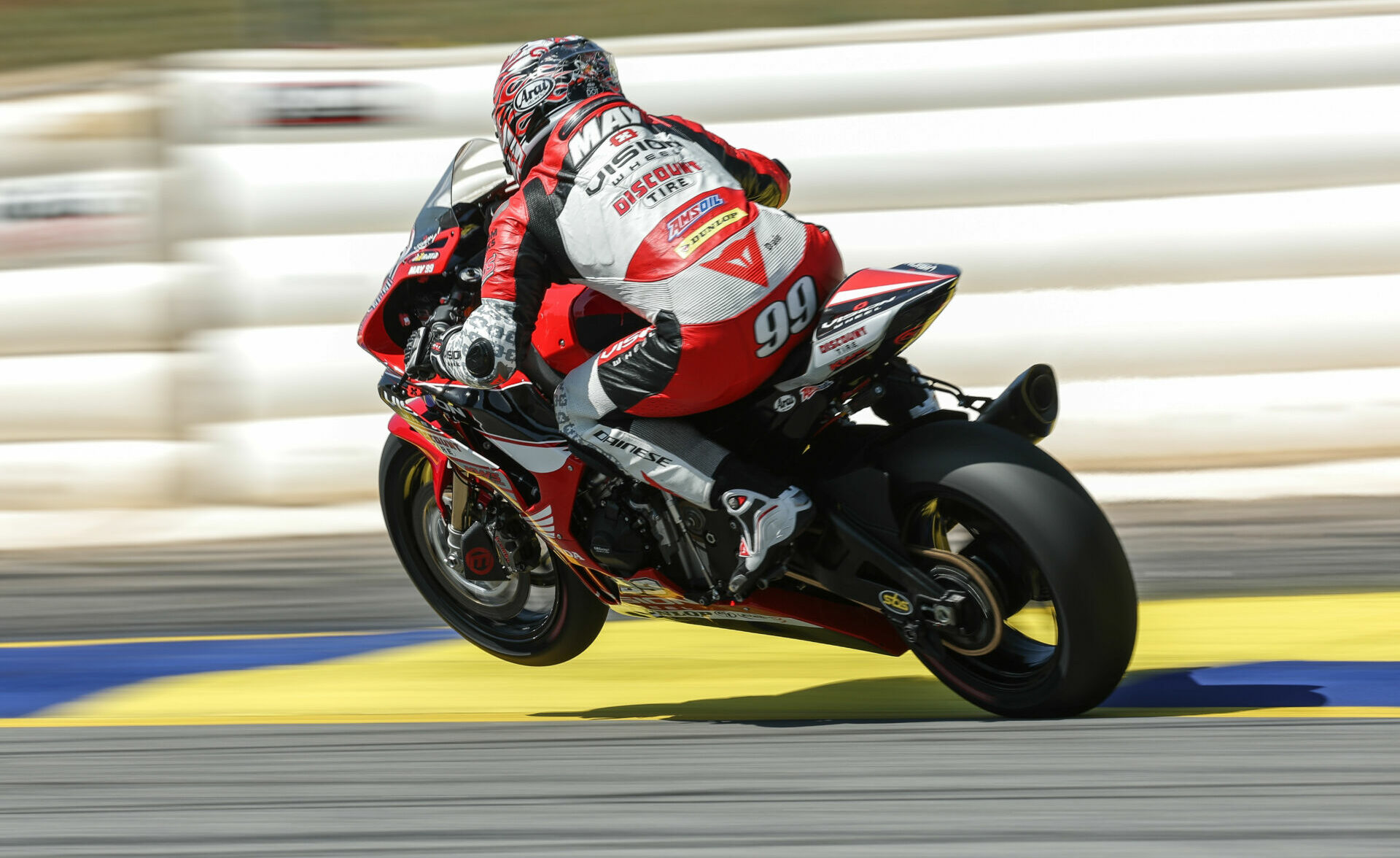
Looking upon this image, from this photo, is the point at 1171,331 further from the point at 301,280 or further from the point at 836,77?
the point at 301,280

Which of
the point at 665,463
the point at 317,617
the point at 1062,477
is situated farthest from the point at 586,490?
the point at 317,617

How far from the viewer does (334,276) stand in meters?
6.86

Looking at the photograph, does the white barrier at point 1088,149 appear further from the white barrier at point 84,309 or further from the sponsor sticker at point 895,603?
the sponsor sticker at point 895,603

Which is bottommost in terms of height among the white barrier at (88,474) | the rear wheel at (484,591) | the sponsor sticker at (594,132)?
the white barrier at (88,474)

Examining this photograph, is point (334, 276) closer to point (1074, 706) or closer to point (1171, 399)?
point (1171, 399)

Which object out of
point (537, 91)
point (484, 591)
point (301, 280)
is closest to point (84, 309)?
point (301, 280)

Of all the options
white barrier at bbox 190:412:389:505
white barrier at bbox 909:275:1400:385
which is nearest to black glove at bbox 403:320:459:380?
white barrier at bbox 190:412:389:505

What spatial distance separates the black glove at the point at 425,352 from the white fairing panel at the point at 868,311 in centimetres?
106

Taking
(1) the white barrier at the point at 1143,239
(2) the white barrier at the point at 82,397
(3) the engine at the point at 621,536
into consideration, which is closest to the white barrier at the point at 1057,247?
(1) the white barrier at the point at 1143,239

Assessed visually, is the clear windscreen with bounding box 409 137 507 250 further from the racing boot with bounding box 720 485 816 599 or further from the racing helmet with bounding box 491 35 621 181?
the racing boot with bounding box 720 485 816 599

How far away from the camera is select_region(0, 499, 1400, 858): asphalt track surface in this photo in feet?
9.23

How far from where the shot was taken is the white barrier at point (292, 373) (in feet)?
22.4


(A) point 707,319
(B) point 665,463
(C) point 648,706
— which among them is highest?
(A) point 707,319

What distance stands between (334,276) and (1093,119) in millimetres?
3215
